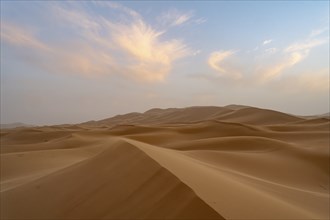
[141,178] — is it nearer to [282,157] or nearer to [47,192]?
[47,192]

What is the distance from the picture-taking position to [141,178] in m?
3.21

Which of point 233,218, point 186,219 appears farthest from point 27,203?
point 233,218

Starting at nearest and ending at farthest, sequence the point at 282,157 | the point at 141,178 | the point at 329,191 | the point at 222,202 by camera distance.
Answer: the point at 222,202 → the point at 141,178 → the point at 329,191 → the point at 282,157

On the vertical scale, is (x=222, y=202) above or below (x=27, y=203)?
above

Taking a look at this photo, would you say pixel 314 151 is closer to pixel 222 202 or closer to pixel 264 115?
pixel 222 202

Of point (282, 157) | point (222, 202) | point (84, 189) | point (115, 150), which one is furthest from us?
point (282, 157)

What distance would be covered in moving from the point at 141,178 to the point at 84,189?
29.2 inches

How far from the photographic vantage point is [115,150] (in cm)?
459

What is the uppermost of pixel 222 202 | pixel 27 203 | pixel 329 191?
pixel 222 202

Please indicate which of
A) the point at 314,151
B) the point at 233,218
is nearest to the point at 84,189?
the point at 233,218

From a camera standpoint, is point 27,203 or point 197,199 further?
point 27,203

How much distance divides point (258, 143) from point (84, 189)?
22.2 ft

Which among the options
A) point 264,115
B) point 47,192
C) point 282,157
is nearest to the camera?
point 47,192

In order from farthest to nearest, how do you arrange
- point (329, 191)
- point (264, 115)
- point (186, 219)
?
point (264, 115)
point (329, 191)
point (186, 219)
